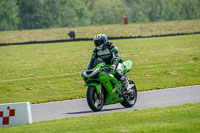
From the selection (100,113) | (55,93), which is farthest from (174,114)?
(55,93)

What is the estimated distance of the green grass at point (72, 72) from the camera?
17391 mm

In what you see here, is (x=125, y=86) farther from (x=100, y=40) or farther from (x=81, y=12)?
(x=81, y=12)

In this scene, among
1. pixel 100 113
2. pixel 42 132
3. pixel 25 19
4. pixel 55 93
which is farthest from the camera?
pixel 25 19

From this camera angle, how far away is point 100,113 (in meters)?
10.9

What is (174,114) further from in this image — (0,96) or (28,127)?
(0,96)

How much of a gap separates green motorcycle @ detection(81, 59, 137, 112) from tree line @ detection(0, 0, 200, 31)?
98494 millimetres

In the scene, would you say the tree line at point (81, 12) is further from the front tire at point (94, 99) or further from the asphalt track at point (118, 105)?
the front tire at point (94, 99)

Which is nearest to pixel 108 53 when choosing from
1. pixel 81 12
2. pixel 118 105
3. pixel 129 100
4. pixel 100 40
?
pixel 100 40

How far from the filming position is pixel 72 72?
22.3m

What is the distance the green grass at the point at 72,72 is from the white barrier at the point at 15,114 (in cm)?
533

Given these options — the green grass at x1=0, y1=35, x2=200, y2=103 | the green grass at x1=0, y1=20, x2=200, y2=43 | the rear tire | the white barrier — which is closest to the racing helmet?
the rear tire

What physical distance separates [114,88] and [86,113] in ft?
3.04

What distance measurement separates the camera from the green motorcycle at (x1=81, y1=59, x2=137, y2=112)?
1091 cm

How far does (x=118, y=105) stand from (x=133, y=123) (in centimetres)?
384
